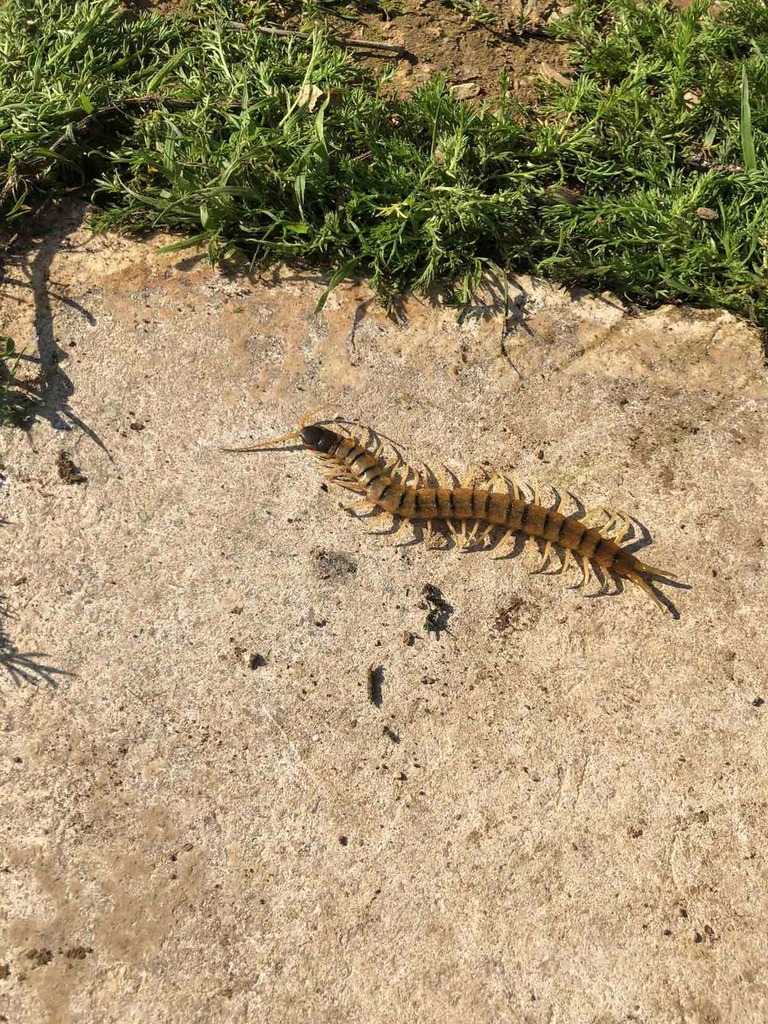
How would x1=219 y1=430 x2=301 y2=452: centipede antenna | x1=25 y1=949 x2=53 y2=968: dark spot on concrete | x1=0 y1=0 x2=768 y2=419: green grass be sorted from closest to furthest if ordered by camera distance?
x1=25 y1=949 x2=53 y2=968: dark spot on concrete < x1=219 y1=430 x2=301 y2=452: centipede antenna < x1=0 y1=0 x2=768 y2=419: green grass

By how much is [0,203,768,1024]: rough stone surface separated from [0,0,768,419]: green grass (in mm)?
238

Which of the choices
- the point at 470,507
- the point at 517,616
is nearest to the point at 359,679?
the point at 517,616

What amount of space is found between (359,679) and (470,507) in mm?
928

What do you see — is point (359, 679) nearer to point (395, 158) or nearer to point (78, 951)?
point (78, 951)

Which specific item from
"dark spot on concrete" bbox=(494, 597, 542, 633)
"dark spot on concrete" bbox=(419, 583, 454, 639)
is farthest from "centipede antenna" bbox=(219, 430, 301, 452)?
"dark spot on concrete" bbox=(494, 597, 542, 633)

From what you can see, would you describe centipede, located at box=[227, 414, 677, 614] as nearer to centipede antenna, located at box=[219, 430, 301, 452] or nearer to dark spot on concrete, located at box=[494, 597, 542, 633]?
centipede antenna, located at box=[219, 430, 301, 452]

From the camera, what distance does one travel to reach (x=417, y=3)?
16.8 feet

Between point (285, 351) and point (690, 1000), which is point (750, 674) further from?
point (285, 351)

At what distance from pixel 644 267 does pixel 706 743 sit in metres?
2.37

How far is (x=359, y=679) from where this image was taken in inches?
146

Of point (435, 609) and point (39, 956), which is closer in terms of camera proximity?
point (39, 956)

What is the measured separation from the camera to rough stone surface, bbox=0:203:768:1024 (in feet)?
10.7

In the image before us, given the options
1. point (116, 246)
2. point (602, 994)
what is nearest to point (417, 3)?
point (116, 246)

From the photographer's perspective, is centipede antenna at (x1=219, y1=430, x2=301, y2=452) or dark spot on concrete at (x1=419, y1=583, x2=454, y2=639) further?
Answer: centipede antenna at (x1=219, y1=430, x2=301, y2=452)
